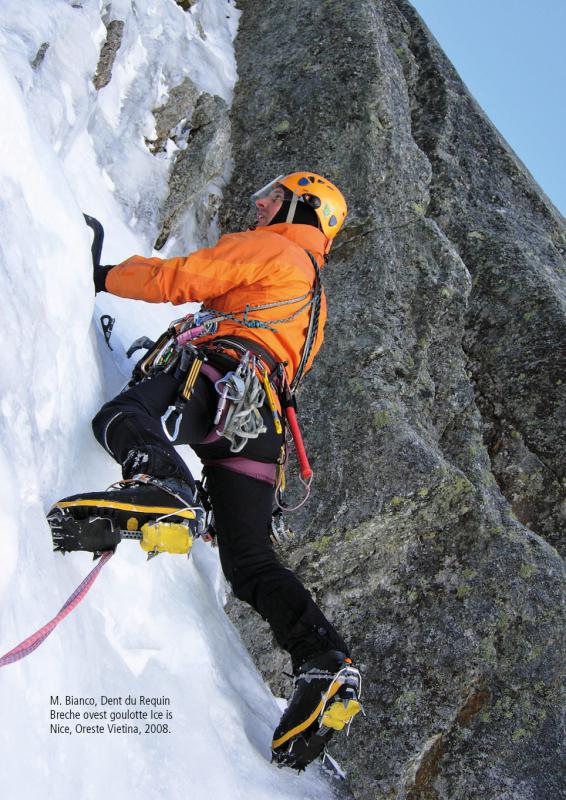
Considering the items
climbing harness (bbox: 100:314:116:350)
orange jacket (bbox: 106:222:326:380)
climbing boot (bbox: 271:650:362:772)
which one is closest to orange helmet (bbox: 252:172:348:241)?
orange jacket (bbox: 106:222:326:380)

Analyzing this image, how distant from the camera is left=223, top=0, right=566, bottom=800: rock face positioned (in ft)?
16.2

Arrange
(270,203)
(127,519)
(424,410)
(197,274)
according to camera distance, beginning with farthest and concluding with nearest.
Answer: (424,410) < (270,203) < (197,274) < (127,519)

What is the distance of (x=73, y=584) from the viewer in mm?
2928

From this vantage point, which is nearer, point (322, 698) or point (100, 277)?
point (322, 698)

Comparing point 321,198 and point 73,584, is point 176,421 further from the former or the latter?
point 321,198

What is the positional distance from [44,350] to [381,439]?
3.06 meters

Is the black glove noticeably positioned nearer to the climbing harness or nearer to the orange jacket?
the orange jacket

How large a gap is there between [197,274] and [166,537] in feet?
5.14

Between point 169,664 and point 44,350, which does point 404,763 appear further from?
point 44,350

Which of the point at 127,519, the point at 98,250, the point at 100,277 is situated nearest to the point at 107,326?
the point at 98,250

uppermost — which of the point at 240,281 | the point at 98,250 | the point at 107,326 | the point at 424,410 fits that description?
the point at 98,250

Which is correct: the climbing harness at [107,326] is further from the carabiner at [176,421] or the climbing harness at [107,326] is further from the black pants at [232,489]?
the carabiner at [176,421]

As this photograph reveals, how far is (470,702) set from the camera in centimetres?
500

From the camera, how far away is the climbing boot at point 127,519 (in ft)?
9.07
